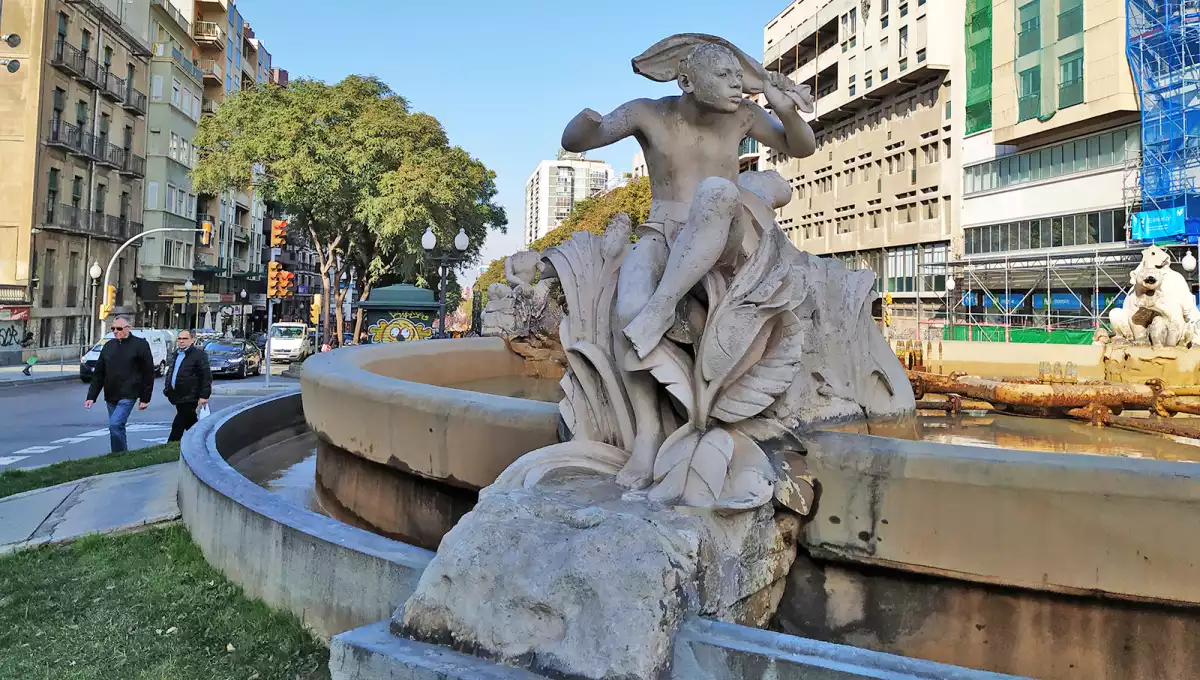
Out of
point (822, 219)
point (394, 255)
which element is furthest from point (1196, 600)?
point (822, 219)

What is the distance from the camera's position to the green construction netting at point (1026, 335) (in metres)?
19.7

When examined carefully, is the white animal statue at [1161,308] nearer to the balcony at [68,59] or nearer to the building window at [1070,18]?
the building window at [1070,18]

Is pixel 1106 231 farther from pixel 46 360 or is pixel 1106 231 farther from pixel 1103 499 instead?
pixel 46 360

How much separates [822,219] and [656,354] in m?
52.3

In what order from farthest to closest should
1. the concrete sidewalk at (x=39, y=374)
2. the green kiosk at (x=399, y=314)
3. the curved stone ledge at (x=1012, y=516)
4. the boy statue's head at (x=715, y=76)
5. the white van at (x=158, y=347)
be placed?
the green kiosk at (x=399, y=314), the white van at (x=158, y=347), the concrete sidewalk at (x=39, y=374), the boy statue's head at (x=715, y=76), the curved stone ledge at (x=1012, y=516)

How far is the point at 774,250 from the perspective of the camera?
9.32ft

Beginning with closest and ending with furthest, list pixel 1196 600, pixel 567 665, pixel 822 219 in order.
Result: pixel 567 665, pixel 1196 600, pixel 822 219

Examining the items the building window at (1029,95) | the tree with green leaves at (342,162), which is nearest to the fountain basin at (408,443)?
the tree with green leaves at (342,162)

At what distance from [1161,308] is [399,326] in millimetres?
18961

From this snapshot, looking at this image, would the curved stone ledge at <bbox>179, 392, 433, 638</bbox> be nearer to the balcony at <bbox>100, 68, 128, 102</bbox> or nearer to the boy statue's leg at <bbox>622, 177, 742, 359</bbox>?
the boy statue's leg at <bbox>622, 177, 742, 359</bbox>

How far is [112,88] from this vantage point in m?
35.4

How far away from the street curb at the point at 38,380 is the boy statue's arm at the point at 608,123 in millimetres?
22437

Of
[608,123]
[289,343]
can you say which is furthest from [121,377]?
[289,343]

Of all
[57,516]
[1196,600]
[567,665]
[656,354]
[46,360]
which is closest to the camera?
[567,665]
